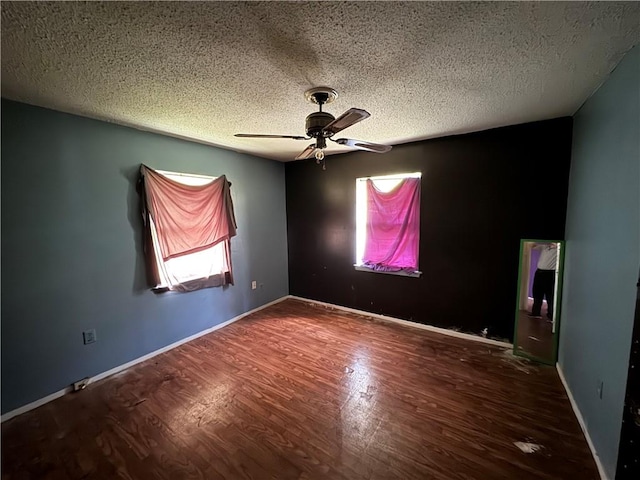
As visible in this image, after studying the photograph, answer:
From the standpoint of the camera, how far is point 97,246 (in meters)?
2.28

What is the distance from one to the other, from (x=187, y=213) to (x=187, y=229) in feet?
0.59

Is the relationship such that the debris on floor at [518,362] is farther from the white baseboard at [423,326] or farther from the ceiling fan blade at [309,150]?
the ceiling fan blade at [309,150]

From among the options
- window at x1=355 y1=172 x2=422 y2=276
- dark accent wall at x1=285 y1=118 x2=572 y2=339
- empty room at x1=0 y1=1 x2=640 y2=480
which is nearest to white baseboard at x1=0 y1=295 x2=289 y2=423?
empty room at x1=0 y1=1 x2=640 y2=480

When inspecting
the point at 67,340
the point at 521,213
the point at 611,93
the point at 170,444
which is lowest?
the point at 170,444

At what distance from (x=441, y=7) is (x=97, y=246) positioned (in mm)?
2959

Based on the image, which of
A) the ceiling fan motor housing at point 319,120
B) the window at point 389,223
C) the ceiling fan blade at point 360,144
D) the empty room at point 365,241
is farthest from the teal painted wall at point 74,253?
the window at point 389,223

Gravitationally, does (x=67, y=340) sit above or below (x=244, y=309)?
above

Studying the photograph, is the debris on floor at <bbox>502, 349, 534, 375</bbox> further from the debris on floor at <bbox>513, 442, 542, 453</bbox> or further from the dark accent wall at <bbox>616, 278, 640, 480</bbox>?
the dark accent wall at <bbox>616, 278, 640, 480</bbox>

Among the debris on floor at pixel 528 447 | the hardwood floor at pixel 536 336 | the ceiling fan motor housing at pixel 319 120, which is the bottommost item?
the debris on floor at pixel 528 447

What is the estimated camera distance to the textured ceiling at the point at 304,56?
1.07 meters

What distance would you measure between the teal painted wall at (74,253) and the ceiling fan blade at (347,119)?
6.57 feet

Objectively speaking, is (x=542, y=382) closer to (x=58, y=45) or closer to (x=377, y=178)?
(x=377, y=178)

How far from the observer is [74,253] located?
215 centimetres

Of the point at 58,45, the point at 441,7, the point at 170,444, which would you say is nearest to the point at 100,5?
the point at 58,45
